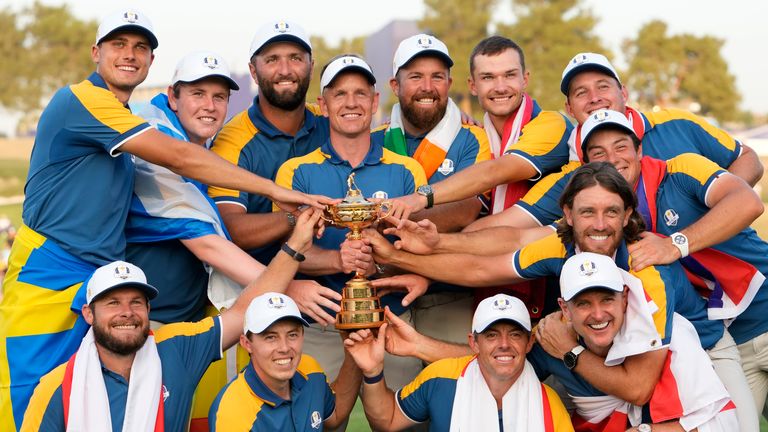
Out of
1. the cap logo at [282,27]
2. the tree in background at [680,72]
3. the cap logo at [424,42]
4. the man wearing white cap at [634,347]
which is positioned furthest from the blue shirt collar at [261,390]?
the tree in background at [680,72]

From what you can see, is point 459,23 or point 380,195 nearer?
point 380,195

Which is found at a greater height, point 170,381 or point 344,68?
point 344,68

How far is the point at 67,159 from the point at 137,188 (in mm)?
609

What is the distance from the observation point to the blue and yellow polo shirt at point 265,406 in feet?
20.8

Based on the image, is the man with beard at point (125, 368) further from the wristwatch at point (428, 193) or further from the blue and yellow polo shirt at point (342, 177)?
the wristwatch at point (428, 193)

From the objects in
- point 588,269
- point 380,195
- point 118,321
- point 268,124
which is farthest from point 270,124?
point 588,269

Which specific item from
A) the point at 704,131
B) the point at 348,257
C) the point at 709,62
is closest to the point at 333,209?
the point at 348,257

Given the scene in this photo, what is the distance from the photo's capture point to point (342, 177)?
7.30 metres

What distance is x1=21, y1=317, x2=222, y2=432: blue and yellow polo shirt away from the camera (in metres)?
6.04

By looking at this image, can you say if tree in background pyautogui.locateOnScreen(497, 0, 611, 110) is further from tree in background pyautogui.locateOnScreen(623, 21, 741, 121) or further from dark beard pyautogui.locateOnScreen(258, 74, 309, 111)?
dark beard pyautogui.locateOnScreen(258, 74, 309, 111)

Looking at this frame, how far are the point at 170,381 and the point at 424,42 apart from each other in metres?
3.29

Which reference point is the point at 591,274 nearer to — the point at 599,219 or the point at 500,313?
the point at 599,219

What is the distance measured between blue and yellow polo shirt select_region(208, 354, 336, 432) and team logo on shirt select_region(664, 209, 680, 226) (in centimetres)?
262

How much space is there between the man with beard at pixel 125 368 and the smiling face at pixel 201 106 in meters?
1.21
